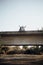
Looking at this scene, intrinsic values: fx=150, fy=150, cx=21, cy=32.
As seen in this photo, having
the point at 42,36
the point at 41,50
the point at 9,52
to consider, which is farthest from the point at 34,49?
the point at 42,36

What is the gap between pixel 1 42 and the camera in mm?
6988

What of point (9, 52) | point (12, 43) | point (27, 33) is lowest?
point (9, 52)

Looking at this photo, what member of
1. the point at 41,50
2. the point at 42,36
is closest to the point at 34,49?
the point at 41,50

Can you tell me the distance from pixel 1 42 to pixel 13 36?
0.63 m

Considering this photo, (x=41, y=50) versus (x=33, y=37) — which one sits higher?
(x=33, y=37)

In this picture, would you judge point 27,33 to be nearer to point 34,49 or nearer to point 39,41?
point 39,41

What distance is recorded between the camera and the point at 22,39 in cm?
699

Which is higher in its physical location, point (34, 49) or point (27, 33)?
point (27, 33)

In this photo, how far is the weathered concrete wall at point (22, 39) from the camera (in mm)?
6848

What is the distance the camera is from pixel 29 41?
6914 mm

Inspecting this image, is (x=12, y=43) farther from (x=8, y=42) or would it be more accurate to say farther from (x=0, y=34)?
(x=0, y=34)

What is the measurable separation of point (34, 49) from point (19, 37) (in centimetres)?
940

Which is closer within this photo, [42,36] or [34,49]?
[42,36]

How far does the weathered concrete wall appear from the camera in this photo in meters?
6.85
